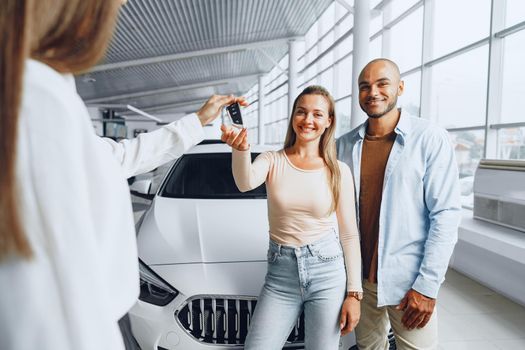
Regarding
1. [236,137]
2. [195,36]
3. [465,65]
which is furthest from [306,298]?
[195,36]

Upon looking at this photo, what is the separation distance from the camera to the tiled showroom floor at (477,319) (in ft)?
8.52

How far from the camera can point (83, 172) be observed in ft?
1.69

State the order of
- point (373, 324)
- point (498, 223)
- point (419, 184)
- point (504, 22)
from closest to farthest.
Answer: point (419, 184) < point (373, 324) < point (498, 223) < point (504, 22)

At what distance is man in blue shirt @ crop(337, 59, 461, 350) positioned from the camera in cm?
146

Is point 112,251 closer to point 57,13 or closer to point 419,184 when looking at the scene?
point 57,13

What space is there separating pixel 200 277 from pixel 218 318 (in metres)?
0.19

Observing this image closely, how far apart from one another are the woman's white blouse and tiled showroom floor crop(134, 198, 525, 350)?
2545 millimetres

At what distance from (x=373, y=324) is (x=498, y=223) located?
7.48 ft

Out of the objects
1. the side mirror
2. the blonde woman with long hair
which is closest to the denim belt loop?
the blonde woman with long hair

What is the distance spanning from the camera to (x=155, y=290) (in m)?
1.79

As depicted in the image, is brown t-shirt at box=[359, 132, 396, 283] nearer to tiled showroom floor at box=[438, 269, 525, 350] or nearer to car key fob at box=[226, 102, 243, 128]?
car key fob at box=[226, 102, 243, 128]

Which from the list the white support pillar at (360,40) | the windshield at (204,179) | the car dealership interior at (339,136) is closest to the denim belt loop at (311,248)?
the car dealership interior at (339,136)

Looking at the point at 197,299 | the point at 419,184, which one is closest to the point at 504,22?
the point at 419,184

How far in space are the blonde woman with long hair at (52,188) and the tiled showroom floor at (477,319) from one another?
8.38 feet
